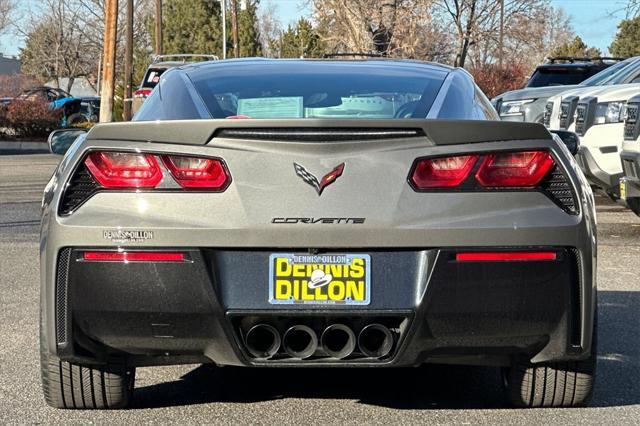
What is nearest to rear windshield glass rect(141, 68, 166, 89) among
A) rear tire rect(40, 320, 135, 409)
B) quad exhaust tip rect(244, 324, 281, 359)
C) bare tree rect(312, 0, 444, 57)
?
bare tree rect(312, 0, 444, 57)

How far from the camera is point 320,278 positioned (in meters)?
4.09

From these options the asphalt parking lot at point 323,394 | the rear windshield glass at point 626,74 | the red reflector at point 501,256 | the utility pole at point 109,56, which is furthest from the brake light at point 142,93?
the red reflector at point 501,256

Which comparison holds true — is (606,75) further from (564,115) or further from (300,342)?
(300,342)

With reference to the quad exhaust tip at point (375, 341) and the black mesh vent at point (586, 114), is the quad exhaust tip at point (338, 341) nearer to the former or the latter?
the quad exhaust tip at point (375, 341)

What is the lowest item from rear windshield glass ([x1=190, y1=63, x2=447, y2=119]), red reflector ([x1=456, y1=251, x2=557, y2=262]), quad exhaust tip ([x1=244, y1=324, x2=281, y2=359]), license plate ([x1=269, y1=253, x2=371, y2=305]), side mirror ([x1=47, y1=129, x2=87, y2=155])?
quad exhaust tip ([x1=244, y1=324, x2=281, y2=359])

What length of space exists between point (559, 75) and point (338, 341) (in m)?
18.1

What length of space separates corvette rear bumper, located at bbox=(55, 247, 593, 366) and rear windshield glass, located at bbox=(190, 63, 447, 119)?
830 mm

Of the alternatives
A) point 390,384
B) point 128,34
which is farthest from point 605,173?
point 128,34

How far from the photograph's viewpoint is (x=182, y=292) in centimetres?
412

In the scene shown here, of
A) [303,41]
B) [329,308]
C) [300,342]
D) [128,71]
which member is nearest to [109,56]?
[128,71]

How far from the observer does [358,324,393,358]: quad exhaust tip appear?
13.6ft

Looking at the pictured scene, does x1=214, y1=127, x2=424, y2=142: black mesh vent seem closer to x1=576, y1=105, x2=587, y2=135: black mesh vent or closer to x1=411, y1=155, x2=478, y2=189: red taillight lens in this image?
x1=411, y1=155, x2=478, y2=189: red taillight lens

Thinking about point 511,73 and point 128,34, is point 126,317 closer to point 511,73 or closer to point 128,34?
point 128,34

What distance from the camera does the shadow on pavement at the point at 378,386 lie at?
498 centimetres
